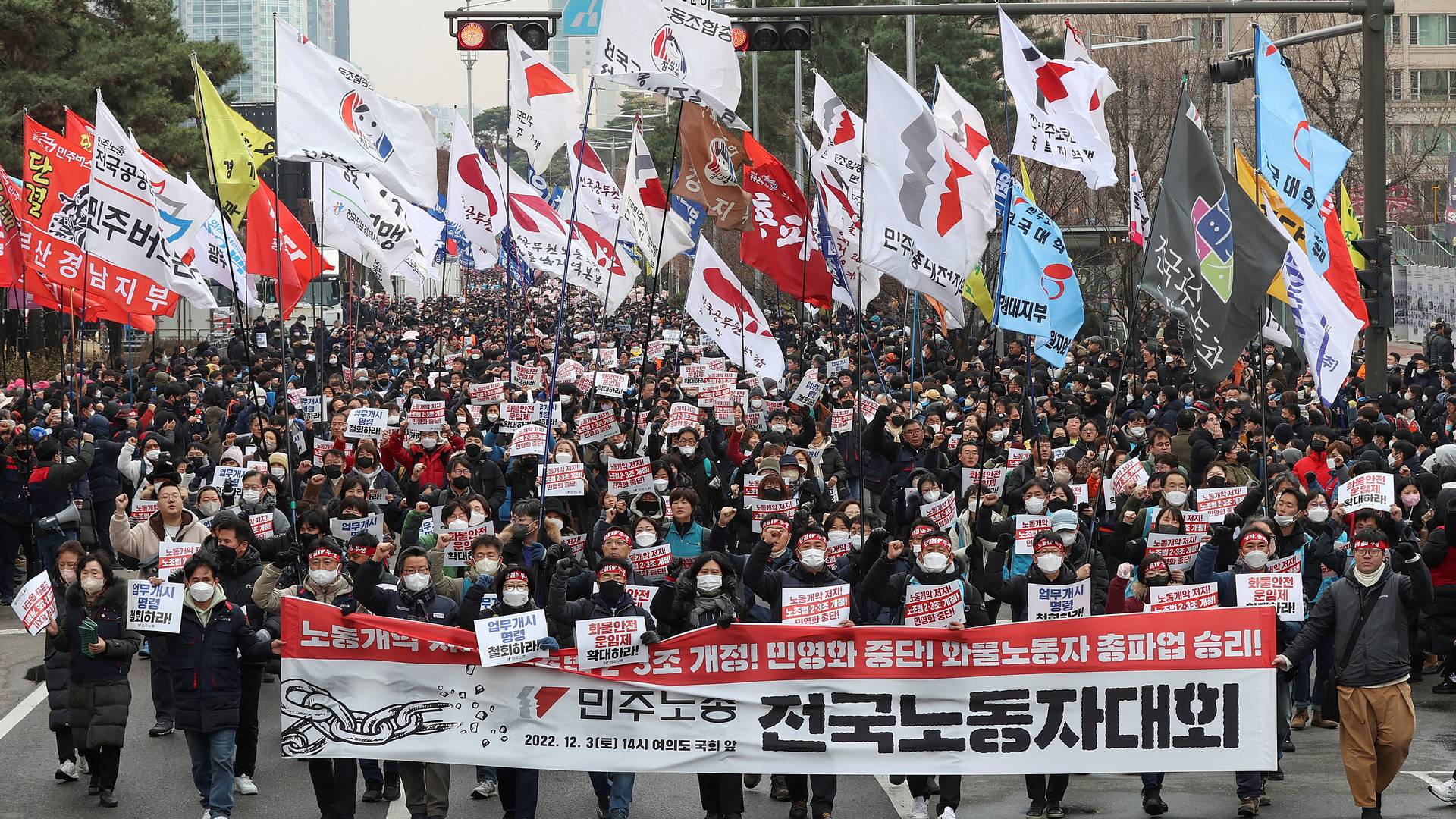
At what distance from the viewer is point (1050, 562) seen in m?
9.85

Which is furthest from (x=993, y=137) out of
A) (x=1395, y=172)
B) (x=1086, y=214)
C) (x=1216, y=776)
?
(x=1216, y=776)

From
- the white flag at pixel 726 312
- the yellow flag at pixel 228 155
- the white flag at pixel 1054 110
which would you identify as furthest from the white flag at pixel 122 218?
the white flag at pixel 1054 110

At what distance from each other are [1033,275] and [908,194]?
1546 mm

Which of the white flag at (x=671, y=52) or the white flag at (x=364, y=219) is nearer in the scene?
the white flag at (x=671, y=52)

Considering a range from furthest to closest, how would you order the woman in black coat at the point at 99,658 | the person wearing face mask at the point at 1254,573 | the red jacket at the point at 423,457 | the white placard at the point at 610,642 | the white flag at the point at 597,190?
the white flag at the point at 597,190, the red jacket at the point at 423,457, the woman in black coat at the point at 99,658, the person wearing face mask at the point at 1254,573, the white placard at the point at 610,642

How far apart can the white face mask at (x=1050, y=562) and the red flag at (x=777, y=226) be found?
309 inches

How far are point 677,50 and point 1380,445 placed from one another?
6822 mm

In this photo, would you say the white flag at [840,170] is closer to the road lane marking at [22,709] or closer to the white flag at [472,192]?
the white flag at [472,192]

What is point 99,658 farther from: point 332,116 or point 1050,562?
point 332,116

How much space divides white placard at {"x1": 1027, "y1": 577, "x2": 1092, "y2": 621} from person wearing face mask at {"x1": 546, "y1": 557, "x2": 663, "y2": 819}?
2.04 metres

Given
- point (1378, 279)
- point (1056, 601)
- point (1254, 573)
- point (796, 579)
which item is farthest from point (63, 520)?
point (1378, 279)

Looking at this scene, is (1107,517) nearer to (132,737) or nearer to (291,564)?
(291,564)

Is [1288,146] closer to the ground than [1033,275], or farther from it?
farther from it

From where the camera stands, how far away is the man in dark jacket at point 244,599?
34.2 feet
